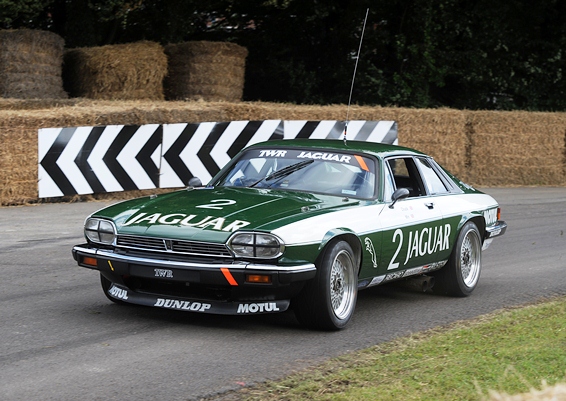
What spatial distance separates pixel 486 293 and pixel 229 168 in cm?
278

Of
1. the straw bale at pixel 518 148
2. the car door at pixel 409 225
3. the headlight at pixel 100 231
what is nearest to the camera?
the headlight at pixel 100 231

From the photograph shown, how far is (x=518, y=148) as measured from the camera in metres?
21.7

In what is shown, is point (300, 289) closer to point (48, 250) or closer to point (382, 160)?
point (382, 160)

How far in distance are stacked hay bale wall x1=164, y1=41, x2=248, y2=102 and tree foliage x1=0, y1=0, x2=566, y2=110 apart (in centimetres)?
441

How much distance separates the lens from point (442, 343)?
648 centimetres

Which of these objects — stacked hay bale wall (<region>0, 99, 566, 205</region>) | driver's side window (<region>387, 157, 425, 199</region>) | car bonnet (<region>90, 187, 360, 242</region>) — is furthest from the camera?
stacked hay bale wall (<region>0, 99, 566, 205</region>)

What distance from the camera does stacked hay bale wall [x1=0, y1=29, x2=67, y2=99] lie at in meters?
16.9

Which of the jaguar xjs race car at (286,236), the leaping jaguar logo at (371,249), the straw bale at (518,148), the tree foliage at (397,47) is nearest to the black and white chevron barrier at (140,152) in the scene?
the straw bale at (518,148)

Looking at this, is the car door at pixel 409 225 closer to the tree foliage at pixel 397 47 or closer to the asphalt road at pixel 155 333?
the asphalt road at pixel 155 333

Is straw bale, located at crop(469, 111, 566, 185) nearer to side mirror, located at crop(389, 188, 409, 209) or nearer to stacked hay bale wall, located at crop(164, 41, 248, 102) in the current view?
stacked hay bale wall, located at crop(164, 41, 248, 102)

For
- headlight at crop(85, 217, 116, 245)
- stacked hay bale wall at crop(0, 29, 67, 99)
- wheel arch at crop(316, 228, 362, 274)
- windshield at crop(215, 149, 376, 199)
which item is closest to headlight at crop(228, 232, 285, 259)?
wheel arch at crop(316, 228, 362, 274)

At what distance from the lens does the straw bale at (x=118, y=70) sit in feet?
59.3

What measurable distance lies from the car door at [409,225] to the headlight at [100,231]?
2.10 m

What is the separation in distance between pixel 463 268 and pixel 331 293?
2.45 metres
